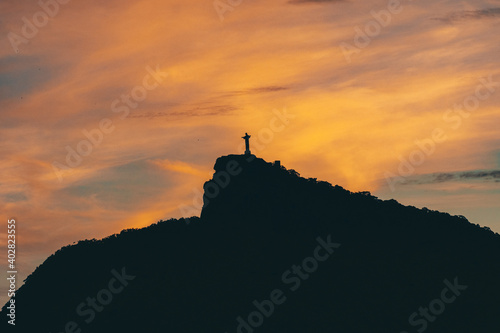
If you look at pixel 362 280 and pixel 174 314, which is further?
pixel 362 280

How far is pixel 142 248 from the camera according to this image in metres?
80.0

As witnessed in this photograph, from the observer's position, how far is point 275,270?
7462 centimetres

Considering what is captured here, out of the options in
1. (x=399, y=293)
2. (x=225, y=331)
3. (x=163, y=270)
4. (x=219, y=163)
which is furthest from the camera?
(x=219, y=163)

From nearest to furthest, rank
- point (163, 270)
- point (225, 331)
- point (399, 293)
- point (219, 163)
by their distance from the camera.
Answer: point (225, 331), point (399, 293), point (163, 270), point (219, 163)

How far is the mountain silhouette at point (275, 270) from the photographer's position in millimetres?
67750

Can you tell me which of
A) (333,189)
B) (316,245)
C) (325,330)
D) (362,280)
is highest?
(333,189)

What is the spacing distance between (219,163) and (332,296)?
22442 millimetres

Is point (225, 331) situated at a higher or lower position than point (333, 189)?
lower

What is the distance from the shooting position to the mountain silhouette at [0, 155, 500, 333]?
2667 inches

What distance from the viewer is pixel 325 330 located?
215ft

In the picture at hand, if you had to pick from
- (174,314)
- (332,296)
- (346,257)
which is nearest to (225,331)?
(174,314)

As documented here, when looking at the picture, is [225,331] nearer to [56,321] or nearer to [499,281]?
[56,321]

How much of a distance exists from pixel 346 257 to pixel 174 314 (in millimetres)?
19748

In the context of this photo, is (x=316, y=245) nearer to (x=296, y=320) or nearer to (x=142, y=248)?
(x=296, y=320)
